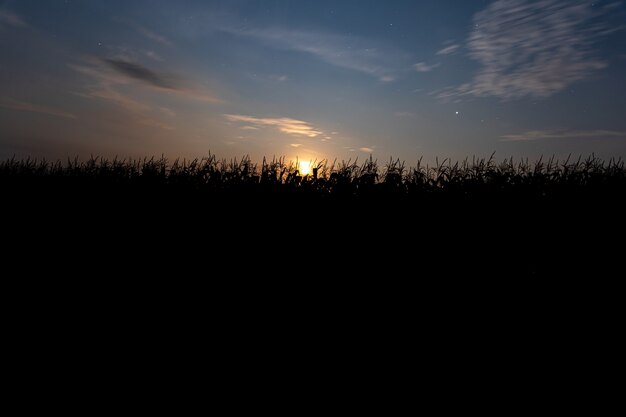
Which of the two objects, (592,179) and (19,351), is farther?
(592,179)

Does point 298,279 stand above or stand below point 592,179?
below

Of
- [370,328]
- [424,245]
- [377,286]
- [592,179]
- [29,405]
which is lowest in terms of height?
[29,405]

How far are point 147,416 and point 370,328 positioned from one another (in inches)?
149

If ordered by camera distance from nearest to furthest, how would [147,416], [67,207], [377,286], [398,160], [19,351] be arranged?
[147,416] < [19,351] < [377,286] < [398,160] < [67,207]

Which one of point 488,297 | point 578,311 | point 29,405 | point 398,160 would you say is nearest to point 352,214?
point 398,160

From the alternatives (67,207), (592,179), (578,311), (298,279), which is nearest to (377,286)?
(298,279)

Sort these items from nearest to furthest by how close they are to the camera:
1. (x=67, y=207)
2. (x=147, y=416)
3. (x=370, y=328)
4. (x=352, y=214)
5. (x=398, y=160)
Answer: (x=147, y=416) < (x=370, y=328) < (x=352, y=214) < (x=398, y=160) < (x=67, y=207)

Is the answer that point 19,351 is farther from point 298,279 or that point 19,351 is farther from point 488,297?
point 488,297

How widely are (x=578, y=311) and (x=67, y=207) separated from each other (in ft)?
41.1

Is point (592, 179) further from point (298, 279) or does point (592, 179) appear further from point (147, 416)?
point (147, 416)

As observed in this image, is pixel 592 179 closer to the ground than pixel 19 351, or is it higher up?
higher up

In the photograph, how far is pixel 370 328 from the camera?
7.98 meters

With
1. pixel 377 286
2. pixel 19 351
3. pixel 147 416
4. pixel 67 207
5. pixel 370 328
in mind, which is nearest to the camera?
pixel 147 416

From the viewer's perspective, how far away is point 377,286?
865 centimetres
